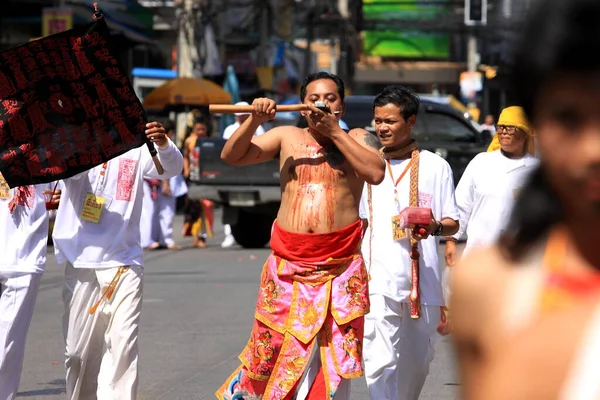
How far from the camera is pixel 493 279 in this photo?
1.55m

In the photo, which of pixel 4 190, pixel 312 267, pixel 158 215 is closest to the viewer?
pixel 312 267

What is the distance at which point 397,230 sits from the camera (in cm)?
669

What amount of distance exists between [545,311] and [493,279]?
0.10m

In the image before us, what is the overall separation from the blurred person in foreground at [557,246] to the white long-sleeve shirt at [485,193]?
5630mm

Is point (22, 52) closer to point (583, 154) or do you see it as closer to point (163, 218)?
point (583, 154)

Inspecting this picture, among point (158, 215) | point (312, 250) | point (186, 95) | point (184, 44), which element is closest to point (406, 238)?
point (312, 250)

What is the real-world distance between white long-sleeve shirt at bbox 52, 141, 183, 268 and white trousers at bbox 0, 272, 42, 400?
0.27 metres

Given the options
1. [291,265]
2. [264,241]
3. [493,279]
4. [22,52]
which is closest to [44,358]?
[22,52]

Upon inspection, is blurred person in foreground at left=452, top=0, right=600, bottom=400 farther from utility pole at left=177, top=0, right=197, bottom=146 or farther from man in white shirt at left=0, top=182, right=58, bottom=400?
utility pole at left=177, top=0, right=197, bottom=146

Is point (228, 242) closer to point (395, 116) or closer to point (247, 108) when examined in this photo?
point (395, 116)

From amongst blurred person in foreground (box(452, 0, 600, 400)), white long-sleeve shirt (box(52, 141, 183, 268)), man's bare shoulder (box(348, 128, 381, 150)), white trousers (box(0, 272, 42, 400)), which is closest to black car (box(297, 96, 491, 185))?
white long-sleeve shirt (box(52, 141, 183, 268))

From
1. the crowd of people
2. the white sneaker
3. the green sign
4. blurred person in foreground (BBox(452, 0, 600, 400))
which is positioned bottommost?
the green sign

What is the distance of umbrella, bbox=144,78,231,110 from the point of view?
89.7 ft

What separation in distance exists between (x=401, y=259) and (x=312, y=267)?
0.95m
